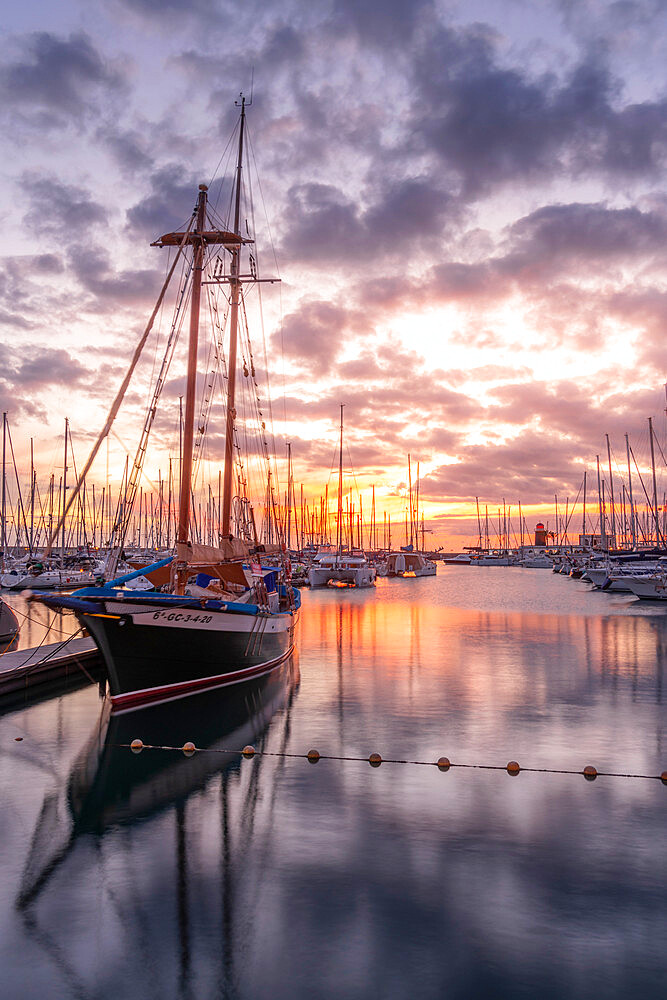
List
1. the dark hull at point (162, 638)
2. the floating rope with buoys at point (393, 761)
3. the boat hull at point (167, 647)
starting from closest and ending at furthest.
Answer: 1. the floating rope with buoys at point (393, 761)
2. the dark hull at point (162, 638)
3. the boat hull at point (167, 647)

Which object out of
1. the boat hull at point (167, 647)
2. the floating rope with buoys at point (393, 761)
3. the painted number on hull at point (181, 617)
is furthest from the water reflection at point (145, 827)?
the painted number on hull at point (181, 617)

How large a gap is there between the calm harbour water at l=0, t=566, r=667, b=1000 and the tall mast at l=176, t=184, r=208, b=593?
5272 millimetres

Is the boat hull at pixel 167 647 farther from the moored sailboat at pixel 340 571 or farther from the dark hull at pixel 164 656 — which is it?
the moored sailboat at pixel 340 571

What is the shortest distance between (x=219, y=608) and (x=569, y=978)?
15371 millimetres

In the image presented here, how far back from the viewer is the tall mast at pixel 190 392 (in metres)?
24.6

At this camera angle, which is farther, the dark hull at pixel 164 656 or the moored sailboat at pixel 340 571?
the moored sailboat at pixel 340 571

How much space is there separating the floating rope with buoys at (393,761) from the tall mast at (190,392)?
701cm

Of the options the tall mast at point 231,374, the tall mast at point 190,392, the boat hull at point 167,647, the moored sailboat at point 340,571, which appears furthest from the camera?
the moored sailboat at point 340,571

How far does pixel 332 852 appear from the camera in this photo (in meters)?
12.1

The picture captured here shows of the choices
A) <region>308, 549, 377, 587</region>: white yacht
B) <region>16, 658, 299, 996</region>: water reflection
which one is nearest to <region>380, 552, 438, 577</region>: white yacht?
<region>308, 549, 377, 587</region>: white yacht

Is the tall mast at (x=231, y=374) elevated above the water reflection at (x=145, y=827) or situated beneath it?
→ elevated above

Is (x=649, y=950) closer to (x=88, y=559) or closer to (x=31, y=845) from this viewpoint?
(x=31, y=845)

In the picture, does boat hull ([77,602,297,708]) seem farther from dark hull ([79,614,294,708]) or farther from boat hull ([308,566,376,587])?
boat hull ([308,566,376,587])

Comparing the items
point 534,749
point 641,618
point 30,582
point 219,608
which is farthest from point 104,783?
point 30,582
